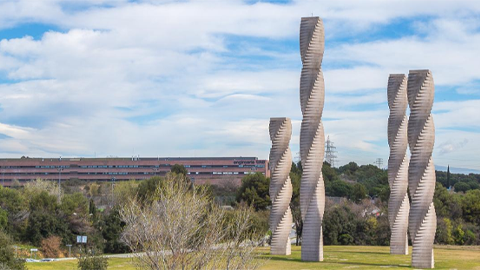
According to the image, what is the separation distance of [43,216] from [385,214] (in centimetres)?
2553

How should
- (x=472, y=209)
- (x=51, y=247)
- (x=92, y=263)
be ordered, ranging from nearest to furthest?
(x=92, y=263)
(x=51, y=247)
(x=472, y=209)

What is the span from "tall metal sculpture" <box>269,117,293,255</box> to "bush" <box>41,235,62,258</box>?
15970mm

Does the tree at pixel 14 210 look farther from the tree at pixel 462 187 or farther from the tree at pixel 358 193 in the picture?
the tree at pixel 462 187

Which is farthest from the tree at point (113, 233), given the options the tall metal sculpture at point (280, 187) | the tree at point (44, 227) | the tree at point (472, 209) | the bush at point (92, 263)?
the tree at point (472, 209)

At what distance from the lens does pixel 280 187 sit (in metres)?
37.6

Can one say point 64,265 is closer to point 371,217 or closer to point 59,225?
point 59,225

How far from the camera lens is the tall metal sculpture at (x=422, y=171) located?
1216 inches

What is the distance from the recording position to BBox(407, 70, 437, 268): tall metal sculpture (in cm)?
3088

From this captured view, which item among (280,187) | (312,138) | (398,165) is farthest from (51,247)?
(398,165)

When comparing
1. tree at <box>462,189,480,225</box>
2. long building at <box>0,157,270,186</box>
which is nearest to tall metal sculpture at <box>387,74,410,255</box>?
tree at <box>462,189,480,225</box>

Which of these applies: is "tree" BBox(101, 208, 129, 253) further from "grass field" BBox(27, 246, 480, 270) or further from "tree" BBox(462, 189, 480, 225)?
"tree" BBox(462, 189, 480, 225)

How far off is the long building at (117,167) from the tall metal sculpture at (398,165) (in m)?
75.2

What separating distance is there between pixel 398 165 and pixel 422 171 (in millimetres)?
7641

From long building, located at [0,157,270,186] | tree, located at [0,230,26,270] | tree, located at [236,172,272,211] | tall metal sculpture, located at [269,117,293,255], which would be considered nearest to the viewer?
tree, located at [0,230,26,270]
